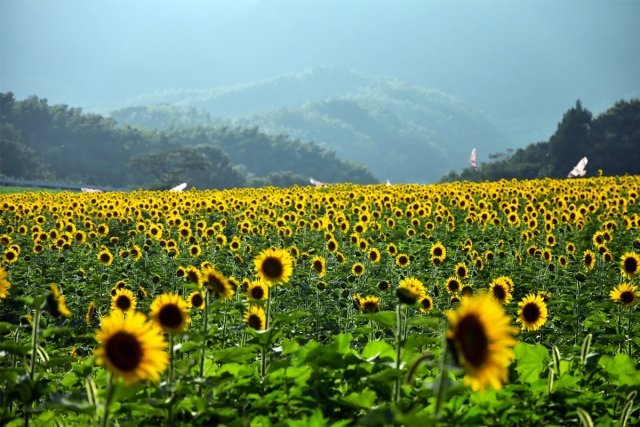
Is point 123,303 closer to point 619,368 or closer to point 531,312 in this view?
point 531,312

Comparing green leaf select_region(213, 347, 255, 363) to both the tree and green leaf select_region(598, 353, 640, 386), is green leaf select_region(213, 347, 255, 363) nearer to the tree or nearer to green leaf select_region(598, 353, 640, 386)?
green leaf select_region(598, 353, 640, 386)

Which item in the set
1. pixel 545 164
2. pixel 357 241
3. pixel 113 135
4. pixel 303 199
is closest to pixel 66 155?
pixel 113 135

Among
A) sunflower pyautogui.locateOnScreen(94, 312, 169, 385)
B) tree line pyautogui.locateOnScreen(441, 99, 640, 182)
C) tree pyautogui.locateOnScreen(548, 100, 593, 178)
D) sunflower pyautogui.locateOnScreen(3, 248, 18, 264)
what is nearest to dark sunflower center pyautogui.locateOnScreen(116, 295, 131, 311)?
sunflower pyautogui.locateOnScreen(94, 312, 169, 385)

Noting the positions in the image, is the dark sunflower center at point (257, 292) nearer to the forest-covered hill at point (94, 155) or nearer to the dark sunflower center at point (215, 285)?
the dark sunflower center at point (215, 285)

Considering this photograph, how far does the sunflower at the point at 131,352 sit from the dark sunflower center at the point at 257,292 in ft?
7.23

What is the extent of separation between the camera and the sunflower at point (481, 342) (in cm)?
201

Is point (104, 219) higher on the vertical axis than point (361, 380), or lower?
higher

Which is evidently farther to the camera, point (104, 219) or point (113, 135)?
point (113, 135)

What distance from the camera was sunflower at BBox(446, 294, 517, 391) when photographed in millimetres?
2012

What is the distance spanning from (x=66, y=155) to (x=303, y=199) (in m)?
83.0

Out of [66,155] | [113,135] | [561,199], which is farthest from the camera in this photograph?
[113,135]

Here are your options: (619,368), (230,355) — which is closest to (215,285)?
(230,355)

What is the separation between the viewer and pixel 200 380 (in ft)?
9.46

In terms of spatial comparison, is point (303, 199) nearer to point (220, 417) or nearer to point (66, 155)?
point (220, 417)
